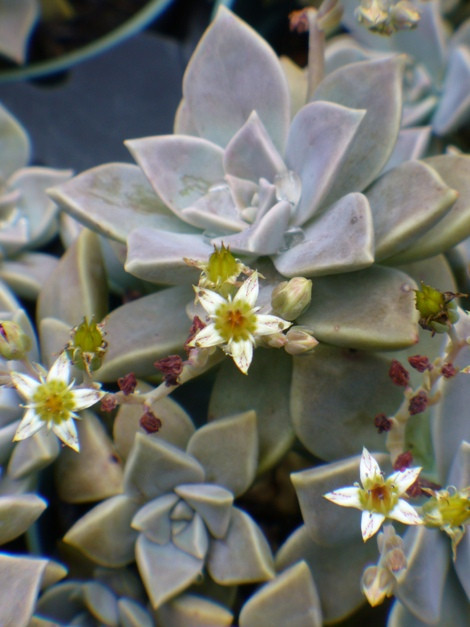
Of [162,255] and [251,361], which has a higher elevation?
[162,255]

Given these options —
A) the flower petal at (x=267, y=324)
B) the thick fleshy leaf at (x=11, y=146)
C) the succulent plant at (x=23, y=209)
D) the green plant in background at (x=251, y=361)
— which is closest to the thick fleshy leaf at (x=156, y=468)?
the green plant in background at (x=251, y=361)

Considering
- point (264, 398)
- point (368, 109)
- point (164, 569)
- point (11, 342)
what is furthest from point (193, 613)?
point (368, 109)

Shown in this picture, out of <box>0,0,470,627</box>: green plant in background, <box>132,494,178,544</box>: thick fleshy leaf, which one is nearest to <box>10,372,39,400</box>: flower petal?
<box>0,0,470,627</box>: green plant in background

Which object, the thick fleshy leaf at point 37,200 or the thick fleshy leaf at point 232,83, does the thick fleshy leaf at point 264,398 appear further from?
the thick fleshy leaf at point 37,200

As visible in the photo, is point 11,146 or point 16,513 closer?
point 16,513

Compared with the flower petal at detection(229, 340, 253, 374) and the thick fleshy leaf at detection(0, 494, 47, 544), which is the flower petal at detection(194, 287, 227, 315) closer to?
the flower petal at detection(229, 340, 253, 374)

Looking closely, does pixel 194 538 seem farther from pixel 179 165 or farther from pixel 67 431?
pixel 179 165
